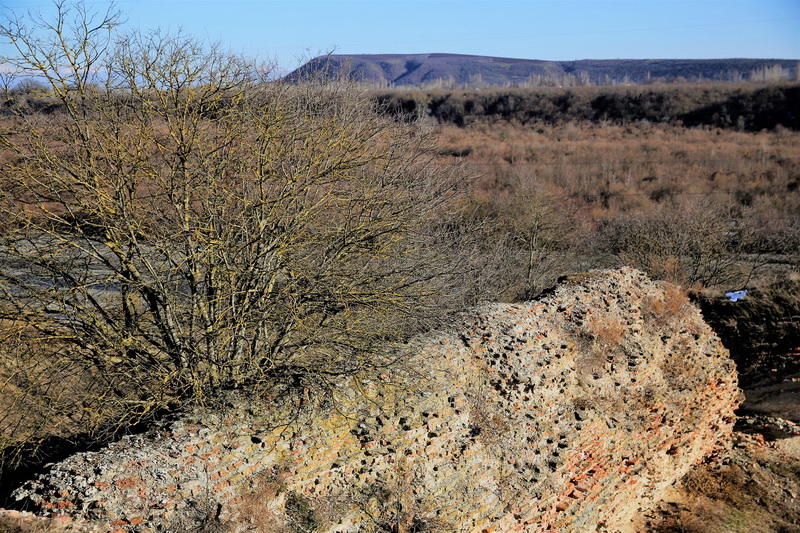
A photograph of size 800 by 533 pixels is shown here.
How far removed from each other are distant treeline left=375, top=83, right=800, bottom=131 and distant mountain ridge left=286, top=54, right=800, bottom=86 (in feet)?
61.3

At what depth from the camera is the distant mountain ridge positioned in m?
86.8

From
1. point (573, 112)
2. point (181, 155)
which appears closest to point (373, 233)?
point (181, 155)

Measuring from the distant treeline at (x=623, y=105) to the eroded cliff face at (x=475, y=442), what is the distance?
129ft

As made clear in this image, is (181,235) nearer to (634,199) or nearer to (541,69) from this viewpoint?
(634,199)

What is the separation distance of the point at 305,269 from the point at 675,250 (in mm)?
16738

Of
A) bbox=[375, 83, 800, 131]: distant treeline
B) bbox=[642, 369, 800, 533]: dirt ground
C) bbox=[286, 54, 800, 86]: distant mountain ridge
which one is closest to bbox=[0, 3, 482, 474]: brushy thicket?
bbox=[642, 369, 800, 533]: dirt ground

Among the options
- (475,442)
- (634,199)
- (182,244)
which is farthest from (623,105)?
(182,244)

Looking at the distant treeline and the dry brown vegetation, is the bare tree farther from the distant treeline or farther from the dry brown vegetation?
the distant treeline

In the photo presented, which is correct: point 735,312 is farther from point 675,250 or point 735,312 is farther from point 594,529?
point 594,529

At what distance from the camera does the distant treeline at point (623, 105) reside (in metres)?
49.8

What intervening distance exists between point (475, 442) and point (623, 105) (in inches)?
2244

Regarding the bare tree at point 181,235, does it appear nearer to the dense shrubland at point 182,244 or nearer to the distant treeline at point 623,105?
the dense shrubland at point 182,244

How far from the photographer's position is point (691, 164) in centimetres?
4047

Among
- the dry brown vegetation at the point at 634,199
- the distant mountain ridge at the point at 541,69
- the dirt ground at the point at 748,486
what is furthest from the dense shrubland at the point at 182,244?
the distant mountain ridge at the point at 541,69
